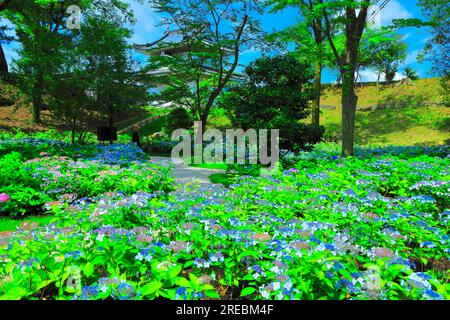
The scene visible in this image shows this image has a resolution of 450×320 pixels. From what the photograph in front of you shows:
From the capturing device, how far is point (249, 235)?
8.74 feet

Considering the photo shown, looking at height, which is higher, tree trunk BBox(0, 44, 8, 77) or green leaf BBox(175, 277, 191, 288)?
tree trunk BBox(0, 44, 8, 77)

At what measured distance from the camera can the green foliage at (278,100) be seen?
31.1 feet

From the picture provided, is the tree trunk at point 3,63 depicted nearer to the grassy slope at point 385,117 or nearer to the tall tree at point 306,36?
the grassy slope at point 385,117

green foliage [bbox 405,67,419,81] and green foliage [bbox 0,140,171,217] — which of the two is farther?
green foliage [bbox 405,67,419,81]


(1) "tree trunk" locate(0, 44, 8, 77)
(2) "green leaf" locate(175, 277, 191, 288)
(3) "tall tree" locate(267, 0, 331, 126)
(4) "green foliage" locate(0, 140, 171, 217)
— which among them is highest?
(1) "tree trunk" locate(0, 44, 8, 77)

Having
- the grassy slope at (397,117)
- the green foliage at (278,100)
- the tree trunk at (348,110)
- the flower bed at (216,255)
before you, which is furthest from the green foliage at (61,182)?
the grassy slope at (397,117)

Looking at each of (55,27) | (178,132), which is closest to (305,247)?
(178,132)

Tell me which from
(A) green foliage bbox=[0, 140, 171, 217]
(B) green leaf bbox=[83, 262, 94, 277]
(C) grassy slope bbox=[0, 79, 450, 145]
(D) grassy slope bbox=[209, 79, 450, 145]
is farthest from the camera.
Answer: (D) grassy slope bbox=[209, 79, 450, 145]

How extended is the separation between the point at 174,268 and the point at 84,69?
1247 centimetres

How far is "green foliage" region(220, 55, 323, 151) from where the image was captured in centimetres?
947

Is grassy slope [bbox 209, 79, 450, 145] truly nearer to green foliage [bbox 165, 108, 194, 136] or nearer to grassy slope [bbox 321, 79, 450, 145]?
grassy slope [bbox 321, 79, 450, 145]

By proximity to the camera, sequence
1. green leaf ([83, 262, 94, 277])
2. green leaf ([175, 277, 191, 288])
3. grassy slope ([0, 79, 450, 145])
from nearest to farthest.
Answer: green leaf ([175, 277, 191, 288]) < green leaf ([83, 262, 94, 277]) < grassy slope ([0, 79, 450, 145])

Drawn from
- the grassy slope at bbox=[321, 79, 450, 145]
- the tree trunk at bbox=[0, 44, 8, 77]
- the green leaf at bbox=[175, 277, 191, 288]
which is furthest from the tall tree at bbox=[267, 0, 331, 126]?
the tree trunk at bbox=[0, 44, 8, 77]
